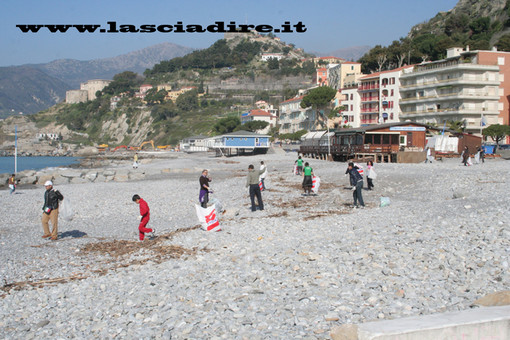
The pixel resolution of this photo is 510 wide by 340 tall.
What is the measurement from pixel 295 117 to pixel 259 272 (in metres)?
94.5

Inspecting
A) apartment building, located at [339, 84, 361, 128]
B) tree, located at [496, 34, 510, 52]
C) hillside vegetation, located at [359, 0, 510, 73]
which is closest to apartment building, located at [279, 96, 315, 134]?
apartment building, located at [339, 84, 361, 128]

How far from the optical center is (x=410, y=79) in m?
74.1

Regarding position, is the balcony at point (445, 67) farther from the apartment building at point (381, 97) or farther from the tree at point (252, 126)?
the tree at point (252, 126)

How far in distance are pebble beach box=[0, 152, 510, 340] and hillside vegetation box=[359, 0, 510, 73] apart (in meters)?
76.0

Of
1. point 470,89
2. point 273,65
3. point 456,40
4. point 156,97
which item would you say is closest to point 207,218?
point 470,89

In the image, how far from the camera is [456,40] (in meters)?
89.5

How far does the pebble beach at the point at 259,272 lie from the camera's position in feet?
23.4

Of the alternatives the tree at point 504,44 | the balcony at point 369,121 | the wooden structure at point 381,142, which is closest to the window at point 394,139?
the wooden structure at point 381,142

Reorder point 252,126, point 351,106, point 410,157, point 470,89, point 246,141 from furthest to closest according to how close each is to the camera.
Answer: point 252,126 < point 351,106 < point 246,141 < point 470,89 < point 410,157

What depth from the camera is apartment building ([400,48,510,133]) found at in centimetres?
6384

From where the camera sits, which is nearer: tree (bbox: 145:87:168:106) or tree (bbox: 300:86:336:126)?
tree (bbox: 300:86:336:126)

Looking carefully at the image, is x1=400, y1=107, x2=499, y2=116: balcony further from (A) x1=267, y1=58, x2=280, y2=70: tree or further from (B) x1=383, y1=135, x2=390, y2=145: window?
(A) x1=267, y1=58, x2=280, y2=70: tree

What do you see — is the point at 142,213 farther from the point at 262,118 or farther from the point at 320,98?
the point at 262,118

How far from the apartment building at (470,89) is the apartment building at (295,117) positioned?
1166 inches
